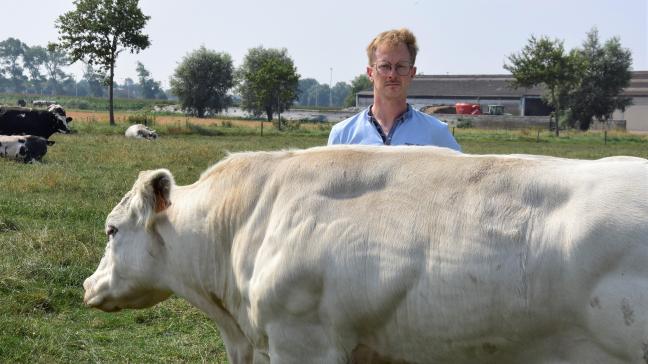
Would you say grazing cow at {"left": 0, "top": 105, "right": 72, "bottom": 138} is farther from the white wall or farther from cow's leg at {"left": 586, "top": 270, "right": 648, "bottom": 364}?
the white wall

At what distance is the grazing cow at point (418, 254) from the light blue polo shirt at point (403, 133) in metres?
0.93

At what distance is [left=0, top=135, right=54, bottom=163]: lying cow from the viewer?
19359 millimetres

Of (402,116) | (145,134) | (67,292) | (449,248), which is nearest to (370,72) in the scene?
(402,116)

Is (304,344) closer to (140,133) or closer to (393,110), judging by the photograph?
(393,110)

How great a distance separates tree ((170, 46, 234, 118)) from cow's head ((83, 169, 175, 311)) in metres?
78.0

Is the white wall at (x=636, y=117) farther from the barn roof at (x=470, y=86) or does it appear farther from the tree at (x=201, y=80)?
the tree at (x=201, y=80)

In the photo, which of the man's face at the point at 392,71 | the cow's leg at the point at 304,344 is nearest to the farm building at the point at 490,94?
the man's face at the point at 392,71

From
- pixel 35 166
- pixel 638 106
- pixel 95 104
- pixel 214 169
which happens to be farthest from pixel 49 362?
pixel 95 104

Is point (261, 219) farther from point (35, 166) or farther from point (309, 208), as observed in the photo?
point (35, 166)

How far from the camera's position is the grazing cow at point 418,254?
320cm

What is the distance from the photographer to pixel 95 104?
99.2 metres

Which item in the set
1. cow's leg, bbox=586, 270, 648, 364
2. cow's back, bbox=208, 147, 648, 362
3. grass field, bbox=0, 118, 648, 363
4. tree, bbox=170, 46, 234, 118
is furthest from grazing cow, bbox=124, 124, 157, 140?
tree, bbox=170, 46, 234, 118

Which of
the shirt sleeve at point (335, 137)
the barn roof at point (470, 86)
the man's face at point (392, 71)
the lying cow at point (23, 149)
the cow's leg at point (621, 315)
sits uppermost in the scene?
the barn roof at point (470, 86)

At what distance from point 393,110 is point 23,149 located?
53.2 ft
